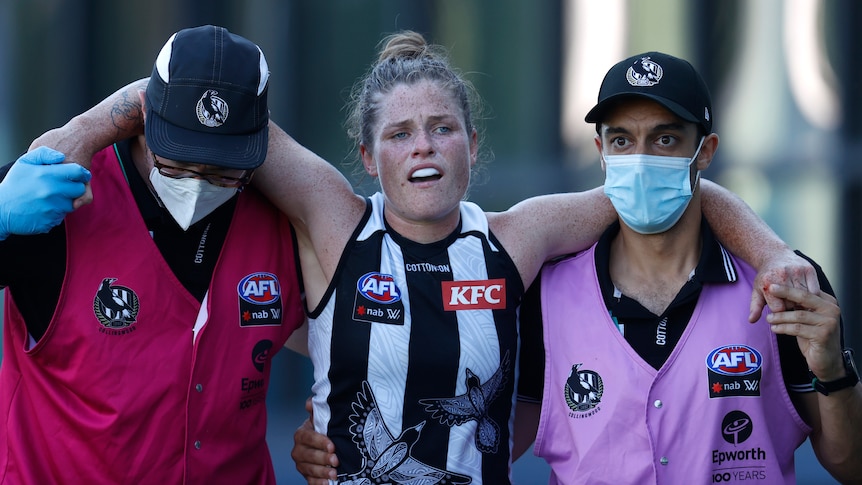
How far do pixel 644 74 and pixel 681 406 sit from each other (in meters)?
1.02

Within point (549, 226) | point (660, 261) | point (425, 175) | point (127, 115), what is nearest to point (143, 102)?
point (127, 115)

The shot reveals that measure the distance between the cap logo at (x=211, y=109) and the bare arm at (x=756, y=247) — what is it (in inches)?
62.4

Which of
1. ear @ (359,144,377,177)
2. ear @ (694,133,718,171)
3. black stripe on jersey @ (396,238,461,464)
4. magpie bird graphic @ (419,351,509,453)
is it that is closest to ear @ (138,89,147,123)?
ear @ (359,144,377,177)

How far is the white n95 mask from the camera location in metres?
2.96

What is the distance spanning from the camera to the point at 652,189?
3164 millimetres

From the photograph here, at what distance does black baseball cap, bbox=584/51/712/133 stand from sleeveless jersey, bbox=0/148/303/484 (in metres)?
1.29

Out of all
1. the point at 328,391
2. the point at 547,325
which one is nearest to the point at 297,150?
the point at 328,391

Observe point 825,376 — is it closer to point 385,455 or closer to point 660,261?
point 660,261

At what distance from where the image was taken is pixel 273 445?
627 cm

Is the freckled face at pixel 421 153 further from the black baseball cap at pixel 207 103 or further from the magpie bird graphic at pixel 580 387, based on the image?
the magpie bird graphic at pixel 580 387

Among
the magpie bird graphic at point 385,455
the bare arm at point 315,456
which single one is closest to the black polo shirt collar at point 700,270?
the magpie bird graphic at point 385,455

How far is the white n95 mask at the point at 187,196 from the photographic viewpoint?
2.96 meters

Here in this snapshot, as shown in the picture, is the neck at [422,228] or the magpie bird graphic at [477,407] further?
the neck at [422,228]

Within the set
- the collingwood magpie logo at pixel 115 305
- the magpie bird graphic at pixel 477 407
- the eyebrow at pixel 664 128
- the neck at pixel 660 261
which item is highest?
the eyebrow at pixel 664 128
